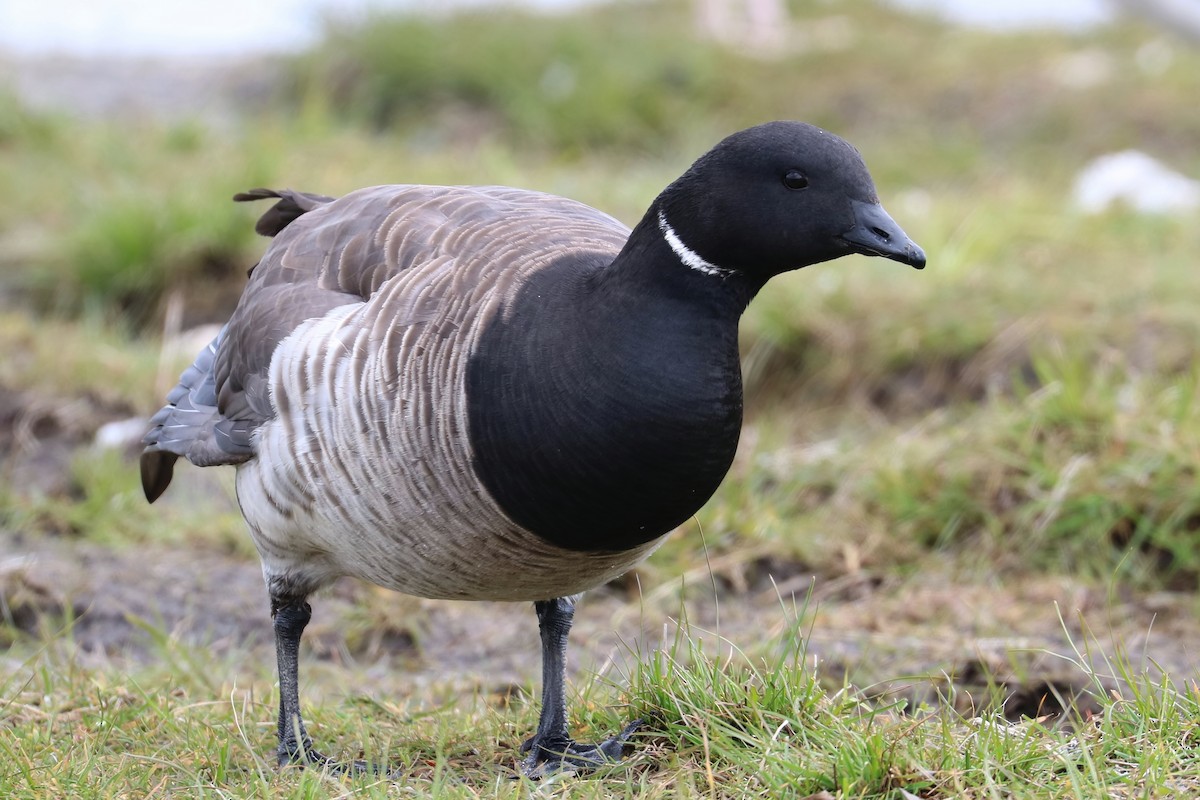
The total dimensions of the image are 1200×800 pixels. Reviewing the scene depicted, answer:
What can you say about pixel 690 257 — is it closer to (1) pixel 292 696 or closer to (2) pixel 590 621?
(1) pixel 292 696

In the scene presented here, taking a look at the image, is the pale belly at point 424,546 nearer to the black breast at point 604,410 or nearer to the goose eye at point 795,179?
the black breast at point 604,410

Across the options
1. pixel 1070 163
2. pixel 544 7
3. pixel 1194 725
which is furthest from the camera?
pixel 544 7

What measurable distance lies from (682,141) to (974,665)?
6561mm

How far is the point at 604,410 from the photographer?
126 inches

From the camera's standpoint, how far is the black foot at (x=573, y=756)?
3479mm

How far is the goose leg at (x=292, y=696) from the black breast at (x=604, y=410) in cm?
82

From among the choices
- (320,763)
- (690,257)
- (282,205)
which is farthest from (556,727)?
(282,205)

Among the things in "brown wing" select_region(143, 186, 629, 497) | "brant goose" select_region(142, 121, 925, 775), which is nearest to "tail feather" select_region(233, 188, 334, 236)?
"brown wing" select_region(143, 186, 629, 497)

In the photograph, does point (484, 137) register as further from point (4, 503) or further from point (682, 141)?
point (4, 503)

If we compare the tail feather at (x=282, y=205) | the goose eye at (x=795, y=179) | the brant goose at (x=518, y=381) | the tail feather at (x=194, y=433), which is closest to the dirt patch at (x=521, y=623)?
the tail feather at (x=194, y=433)

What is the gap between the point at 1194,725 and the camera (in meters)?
3.24

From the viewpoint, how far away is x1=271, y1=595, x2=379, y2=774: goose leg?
369 centimetres

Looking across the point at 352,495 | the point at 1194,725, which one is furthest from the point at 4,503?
the point at 1194,725

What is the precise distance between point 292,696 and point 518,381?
1.22 m
